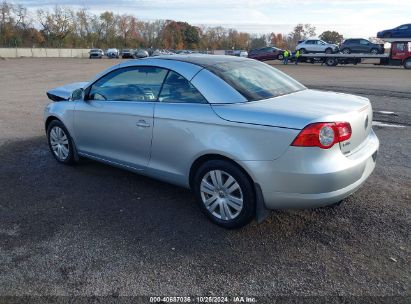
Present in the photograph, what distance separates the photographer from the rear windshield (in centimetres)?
373

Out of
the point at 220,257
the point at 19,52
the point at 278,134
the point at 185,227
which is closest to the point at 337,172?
the point at 278,134

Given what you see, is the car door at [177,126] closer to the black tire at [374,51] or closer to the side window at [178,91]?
the side window at [178,91]

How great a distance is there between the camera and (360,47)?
3400 cm

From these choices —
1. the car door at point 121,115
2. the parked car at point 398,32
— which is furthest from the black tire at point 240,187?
the parked car at point 398,32

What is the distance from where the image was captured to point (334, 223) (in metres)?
3.74

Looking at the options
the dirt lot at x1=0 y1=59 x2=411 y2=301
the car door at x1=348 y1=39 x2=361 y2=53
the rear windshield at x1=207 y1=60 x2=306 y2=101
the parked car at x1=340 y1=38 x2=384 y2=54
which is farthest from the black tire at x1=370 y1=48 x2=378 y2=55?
the rear windshield at x1=207 y1=60 x2=306 y2=101

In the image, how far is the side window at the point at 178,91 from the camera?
3.78 metres

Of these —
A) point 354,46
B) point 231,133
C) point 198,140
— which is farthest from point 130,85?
point 354,46

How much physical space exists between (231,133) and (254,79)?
0.94 m

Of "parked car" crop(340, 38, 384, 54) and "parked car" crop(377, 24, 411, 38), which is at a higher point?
"parked car" crop(377, 24, 411, 38)

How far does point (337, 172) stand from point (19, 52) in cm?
7362

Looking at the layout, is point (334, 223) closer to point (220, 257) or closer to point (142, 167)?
point (220, 257)

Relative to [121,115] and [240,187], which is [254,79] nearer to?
[240,187]

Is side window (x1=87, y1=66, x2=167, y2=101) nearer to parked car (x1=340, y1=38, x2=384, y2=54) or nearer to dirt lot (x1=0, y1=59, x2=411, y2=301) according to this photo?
dirt lot (x1=0, y1=59, x2=411, y2=301)
